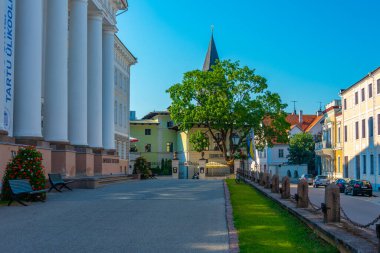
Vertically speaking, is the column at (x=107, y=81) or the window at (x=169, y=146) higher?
the column at (x=107, y=81)

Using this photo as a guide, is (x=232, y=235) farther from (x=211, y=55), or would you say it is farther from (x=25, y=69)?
(x=211, y=55)

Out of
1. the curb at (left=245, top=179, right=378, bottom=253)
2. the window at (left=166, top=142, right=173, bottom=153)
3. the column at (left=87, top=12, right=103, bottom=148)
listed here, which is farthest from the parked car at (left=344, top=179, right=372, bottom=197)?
the window at (left=166, top=142, right=173, bottom=153)

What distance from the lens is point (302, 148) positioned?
79.6m

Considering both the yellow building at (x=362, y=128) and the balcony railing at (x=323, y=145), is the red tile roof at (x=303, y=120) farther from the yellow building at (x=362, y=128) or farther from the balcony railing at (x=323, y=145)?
the yellow building at (x=362, y=128)

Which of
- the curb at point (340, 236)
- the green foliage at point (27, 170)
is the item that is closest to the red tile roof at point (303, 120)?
the green foliage at point (27, 170)

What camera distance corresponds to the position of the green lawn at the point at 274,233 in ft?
28.9

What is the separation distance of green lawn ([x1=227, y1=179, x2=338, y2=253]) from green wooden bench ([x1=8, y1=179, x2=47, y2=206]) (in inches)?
257

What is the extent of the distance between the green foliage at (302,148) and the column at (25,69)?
61.2 metres

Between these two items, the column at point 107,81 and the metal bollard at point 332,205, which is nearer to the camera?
the metal bollard at point 332,205

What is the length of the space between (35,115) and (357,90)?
36.7 meters

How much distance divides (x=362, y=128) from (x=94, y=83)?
91.8 feet

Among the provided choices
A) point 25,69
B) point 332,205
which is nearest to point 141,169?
point 25,69

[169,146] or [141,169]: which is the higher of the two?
[169,146]

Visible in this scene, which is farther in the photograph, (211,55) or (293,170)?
(211,55)
